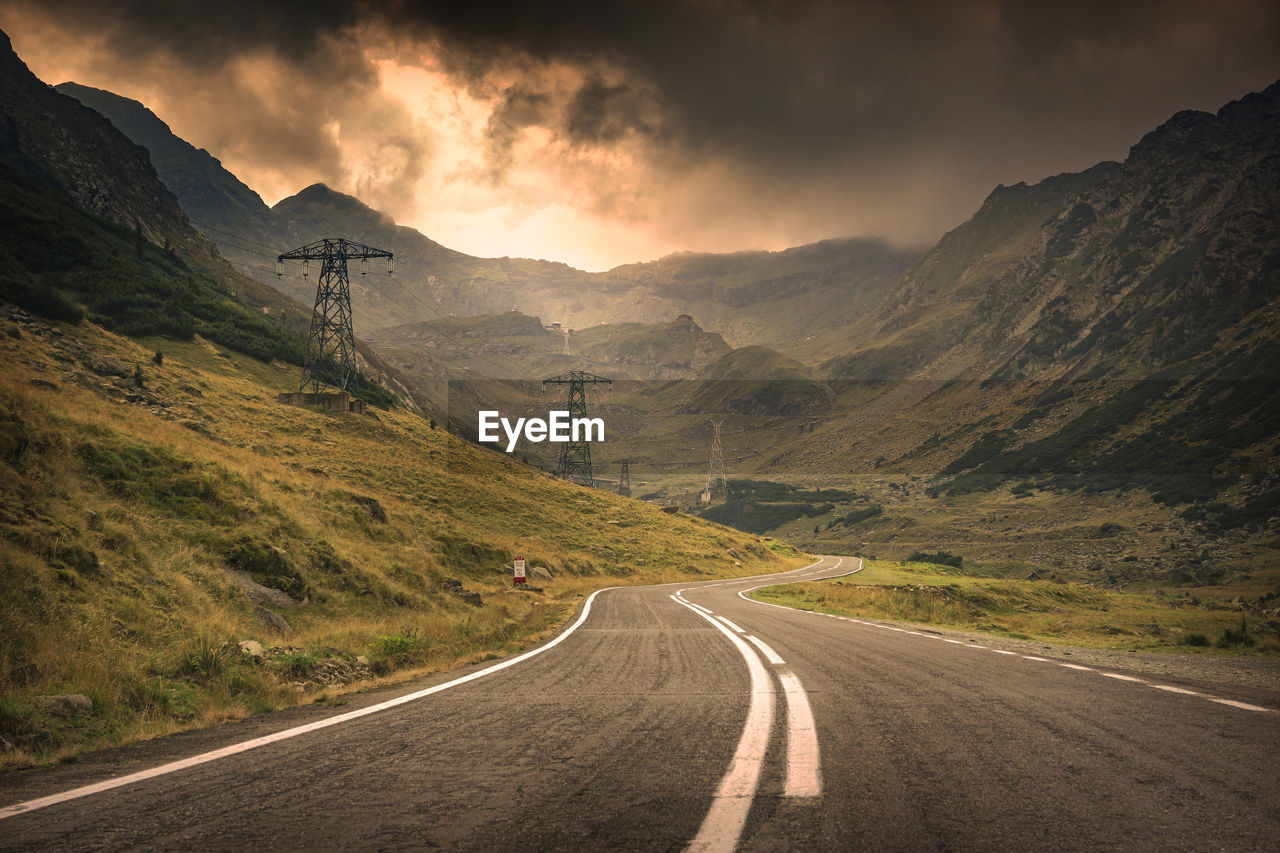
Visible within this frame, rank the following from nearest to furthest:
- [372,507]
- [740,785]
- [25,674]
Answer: [740,785] < [25,674] < [372,507]

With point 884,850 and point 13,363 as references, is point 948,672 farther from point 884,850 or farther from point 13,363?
point 13,363

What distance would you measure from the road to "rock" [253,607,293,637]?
6361 mm

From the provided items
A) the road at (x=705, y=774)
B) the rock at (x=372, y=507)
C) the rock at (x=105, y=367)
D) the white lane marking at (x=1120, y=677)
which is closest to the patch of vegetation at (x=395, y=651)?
the road at (x=705, y=774)

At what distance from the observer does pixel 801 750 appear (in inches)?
194

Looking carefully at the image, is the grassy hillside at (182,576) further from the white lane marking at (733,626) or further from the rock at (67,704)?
the white lane marking at (733,626)

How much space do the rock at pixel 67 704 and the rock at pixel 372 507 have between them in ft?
68.3

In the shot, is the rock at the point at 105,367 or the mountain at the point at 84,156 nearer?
the rock at the point at 105,367

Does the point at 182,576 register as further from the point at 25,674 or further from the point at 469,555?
the point at 469,555

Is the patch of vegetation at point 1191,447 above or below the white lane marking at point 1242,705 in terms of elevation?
above

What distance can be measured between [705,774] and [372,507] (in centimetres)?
2663

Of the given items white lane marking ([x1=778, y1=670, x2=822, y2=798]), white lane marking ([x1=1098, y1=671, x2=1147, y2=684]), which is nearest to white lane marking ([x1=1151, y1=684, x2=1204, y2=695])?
white lane marking ([x1=1098, y1=671, x2=1147, y2=684])

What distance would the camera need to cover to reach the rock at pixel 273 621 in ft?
43.4

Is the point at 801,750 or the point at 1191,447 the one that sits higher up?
the point at 1191,447

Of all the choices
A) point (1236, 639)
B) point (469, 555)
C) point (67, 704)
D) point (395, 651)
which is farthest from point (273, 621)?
point (1236, 639)
